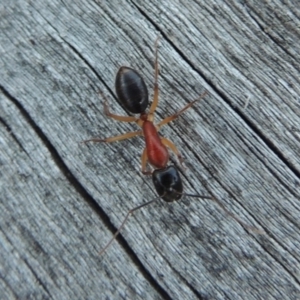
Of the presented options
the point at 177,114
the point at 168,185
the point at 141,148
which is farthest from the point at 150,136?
the point at 168,185

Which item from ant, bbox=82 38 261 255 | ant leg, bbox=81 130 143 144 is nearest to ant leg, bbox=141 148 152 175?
ant, bbox=82 38 261 255

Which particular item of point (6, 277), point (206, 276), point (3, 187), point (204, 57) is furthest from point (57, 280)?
point (204, 57)

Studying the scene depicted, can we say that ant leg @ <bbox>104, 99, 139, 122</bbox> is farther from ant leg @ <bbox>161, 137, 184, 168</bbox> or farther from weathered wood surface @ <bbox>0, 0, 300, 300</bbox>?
ant leg @ <bbox>161, 137, 184, 168</bbox>

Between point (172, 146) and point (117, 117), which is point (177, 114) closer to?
point (172, 146)

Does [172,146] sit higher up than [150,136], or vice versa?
[172,146]

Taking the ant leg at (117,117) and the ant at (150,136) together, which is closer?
the ant at (150,136)

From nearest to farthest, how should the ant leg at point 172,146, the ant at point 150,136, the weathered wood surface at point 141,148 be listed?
the weathered wood surface at point 141,148 < the ant at point 150,136 < the ant leg at point 172,146

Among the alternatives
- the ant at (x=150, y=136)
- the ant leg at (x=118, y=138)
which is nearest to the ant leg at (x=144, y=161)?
the ant at (x=150, y=136)

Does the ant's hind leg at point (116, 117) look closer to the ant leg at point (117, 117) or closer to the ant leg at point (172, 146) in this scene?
the ant leg at point (117, 117)
